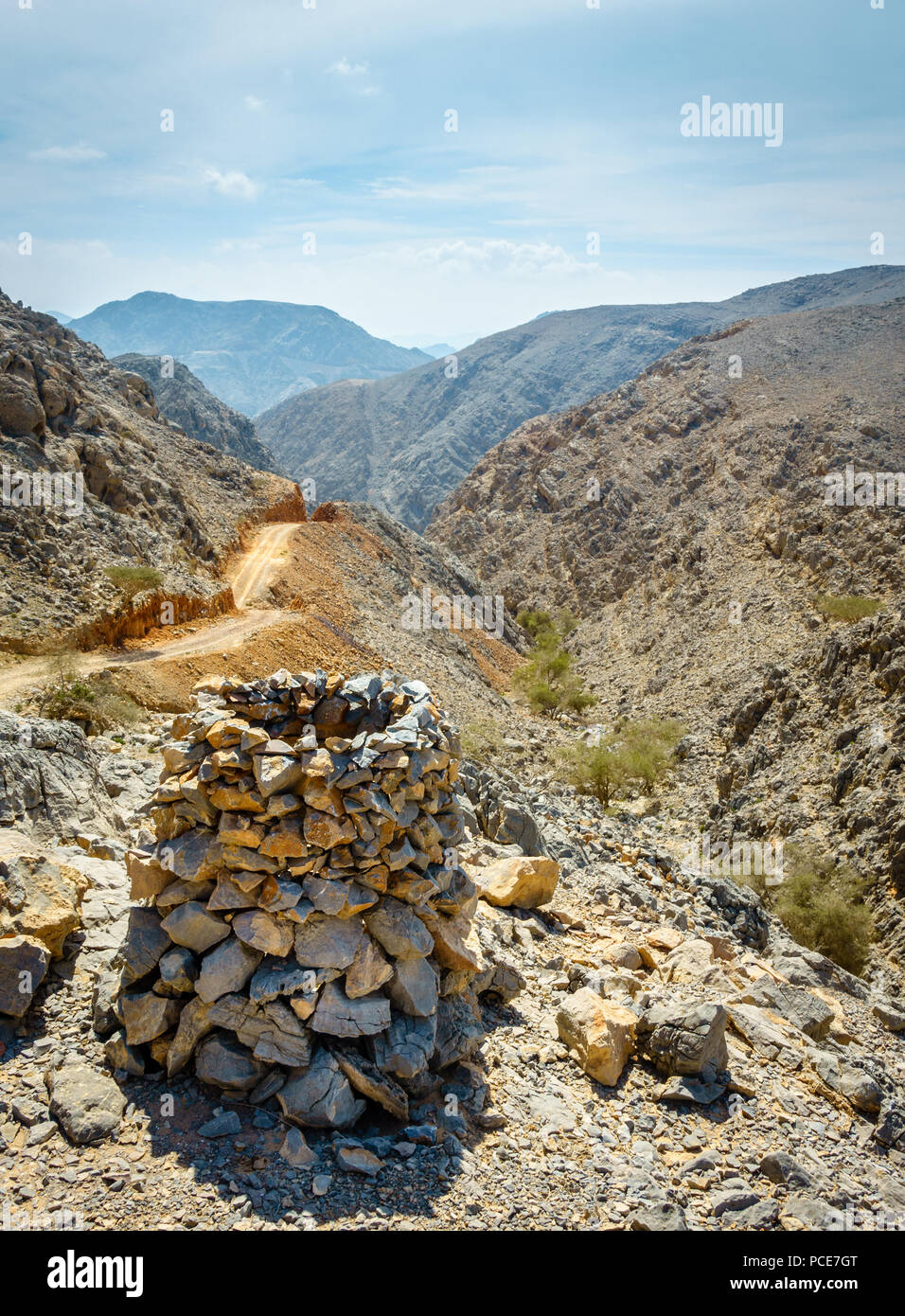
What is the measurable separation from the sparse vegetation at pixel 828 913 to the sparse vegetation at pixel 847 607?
48.5 ft

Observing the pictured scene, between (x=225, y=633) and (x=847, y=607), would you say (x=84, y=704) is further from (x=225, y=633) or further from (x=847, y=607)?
(x=847, y=607)

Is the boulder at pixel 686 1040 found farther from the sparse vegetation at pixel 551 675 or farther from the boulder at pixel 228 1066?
the sparse vegetation at pixel 551 675

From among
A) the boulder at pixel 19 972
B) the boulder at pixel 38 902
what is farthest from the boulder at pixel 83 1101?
the boulder at pixel 38 902

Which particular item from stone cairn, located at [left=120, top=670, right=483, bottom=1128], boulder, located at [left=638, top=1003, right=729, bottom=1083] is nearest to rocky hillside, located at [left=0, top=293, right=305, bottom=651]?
stone cairn, located at [left=120, top=670, right=483, bottom=1128]

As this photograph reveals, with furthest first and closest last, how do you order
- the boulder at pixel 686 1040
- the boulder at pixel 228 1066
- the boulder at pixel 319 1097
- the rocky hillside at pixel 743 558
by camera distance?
the rocky hillside at pixel 743 558 → the boulder at pixel 686 1040 → the boulder at pixel 228 1066 → the boulder at pixel 319 1097

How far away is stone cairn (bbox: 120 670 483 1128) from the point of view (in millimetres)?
6230

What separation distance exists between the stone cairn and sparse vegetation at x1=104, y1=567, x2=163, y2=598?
14.8 meters

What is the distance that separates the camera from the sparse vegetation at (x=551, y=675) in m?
34.7

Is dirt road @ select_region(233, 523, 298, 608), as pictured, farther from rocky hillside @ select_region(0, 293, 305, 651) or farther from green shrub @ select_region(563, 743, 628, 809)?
green shrub @ select_region(563, 743, 628, 809)

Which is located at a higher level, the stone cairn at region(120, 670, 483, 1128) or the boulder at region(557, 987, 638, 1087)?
the stone cairn at region(120, 670, 483, 1128)

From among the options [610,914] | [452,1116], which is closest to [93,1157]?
[452,1116]

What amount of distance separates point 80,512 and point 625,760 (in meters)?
19.2

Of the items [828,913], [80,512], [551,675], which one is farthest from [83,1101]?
[551,675]
